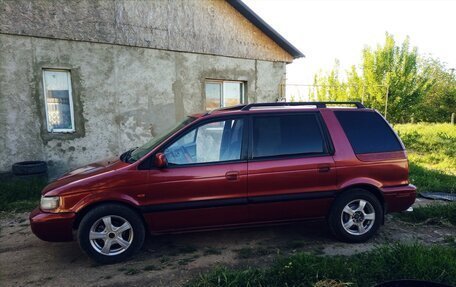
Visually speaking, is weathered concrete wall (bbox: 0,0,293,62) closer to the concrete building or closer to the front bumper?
the concrete building

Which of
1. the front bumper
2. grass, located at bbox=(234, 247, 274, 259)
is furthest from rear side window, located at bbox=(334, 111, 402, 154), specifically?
the front bumper

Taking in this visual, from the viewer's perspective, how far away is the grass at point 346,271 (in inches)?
120

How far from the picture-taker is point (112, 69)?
744 cm

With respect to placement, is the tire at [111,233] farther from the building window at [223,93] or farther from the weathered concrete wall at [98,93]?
the building window at [223,93]

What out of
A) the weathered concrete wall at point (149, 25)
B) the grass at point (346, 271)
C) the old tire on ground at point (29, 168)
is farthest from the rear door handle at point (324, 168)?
the old tire on ground at point (29, 168)

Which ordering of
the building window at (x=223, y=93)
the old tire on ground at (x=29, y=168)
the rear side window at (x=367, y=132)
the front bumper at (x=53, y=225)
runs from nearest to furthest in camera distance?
the front bumper at (x=53, y=225)
the rear side window at (x=367, y=132)
the old tire on ground at (x=29, y=168)
the building window at (x=223, y=93)

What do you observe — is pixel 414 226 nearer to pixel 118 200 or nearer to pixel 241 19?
pixel 118 200

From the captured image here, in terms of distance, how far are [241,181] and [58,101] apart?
5.47 meters

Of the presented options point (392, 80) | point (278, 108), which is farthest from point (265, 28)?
point (392, 80)

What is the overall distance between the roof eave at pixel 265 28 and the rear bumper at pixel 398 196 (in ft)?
20.5

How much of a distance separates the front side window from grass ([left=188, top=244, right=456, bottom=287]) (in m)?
1.33

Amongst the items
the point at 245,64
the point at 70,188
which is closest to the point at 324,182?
the point at 70,188

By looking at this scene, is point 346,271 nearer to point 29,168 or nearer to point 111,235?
point 111,235

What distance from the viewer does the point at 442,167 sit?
8797 mm
